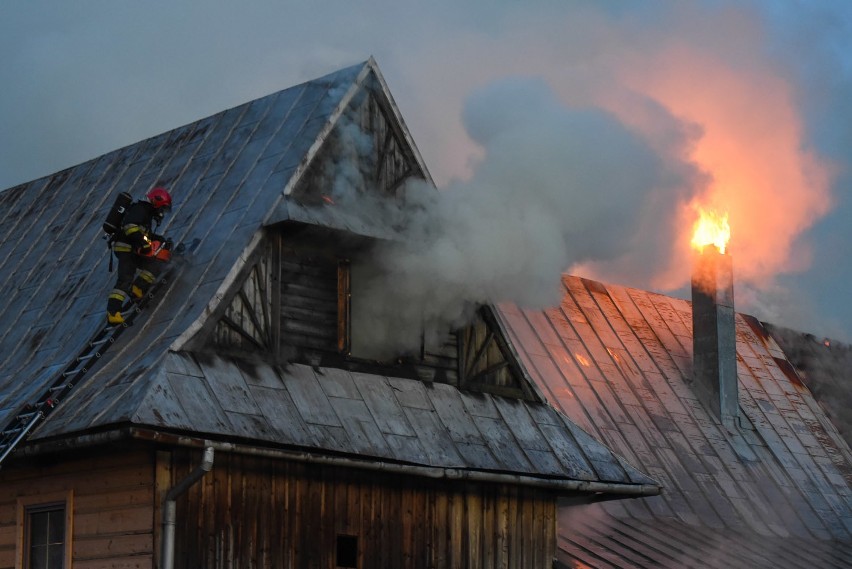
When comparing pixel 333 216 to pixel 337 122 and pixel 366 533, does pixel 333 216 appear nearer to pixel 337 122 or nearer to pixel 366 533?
pixel 337 122

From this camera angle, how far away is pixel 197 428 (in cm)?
1752

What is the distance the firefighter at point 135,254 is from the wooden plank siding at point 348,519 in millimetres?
2762

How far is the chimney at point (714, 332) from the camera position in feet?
97.3

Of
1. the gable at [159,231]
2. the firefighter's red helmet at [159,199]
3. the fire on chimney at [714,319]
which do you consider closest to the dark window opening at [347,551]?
the gable at [159,231]

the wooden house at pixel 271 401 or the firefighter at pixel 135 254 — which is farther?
the firefighter at pixel 135 254

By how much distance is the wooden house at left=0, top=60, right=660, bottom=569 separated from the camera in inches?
707

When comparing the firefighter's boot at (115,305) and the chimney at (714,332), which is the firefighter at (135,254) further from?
the chimney at (714,332)

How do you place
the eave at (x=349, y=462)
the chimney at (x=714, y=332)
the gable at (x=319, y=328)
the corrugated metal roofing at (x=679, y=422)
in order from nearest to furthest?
the eave at (x=349, y=462)
the gable at (x=319, y=328)
the corrugated metal roofing at (x=679, y=422)
the chimney at (x=714, y=332)

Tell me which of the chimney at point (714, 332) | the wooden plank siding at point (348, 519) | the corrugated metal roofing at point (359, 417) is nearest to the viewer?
the corrugated metal roofing at point (359, 417)

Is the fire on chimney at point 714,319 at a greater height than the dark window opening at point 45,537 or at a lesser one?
greater

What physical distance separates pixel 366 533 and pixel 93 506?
129 inches

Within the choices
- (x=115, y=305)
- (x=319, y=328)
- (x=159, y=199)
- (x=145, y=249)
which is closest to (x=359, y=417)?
(x=319, y=328)

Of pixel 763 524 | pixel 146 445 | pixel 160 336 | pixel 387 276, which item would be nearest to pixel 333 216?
pixel 387 276

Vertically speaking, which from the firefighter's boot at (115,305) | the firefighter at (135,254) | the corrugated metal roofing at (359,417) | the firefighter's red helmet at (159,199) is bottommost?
the corrugated metal roofing at (359,417)
